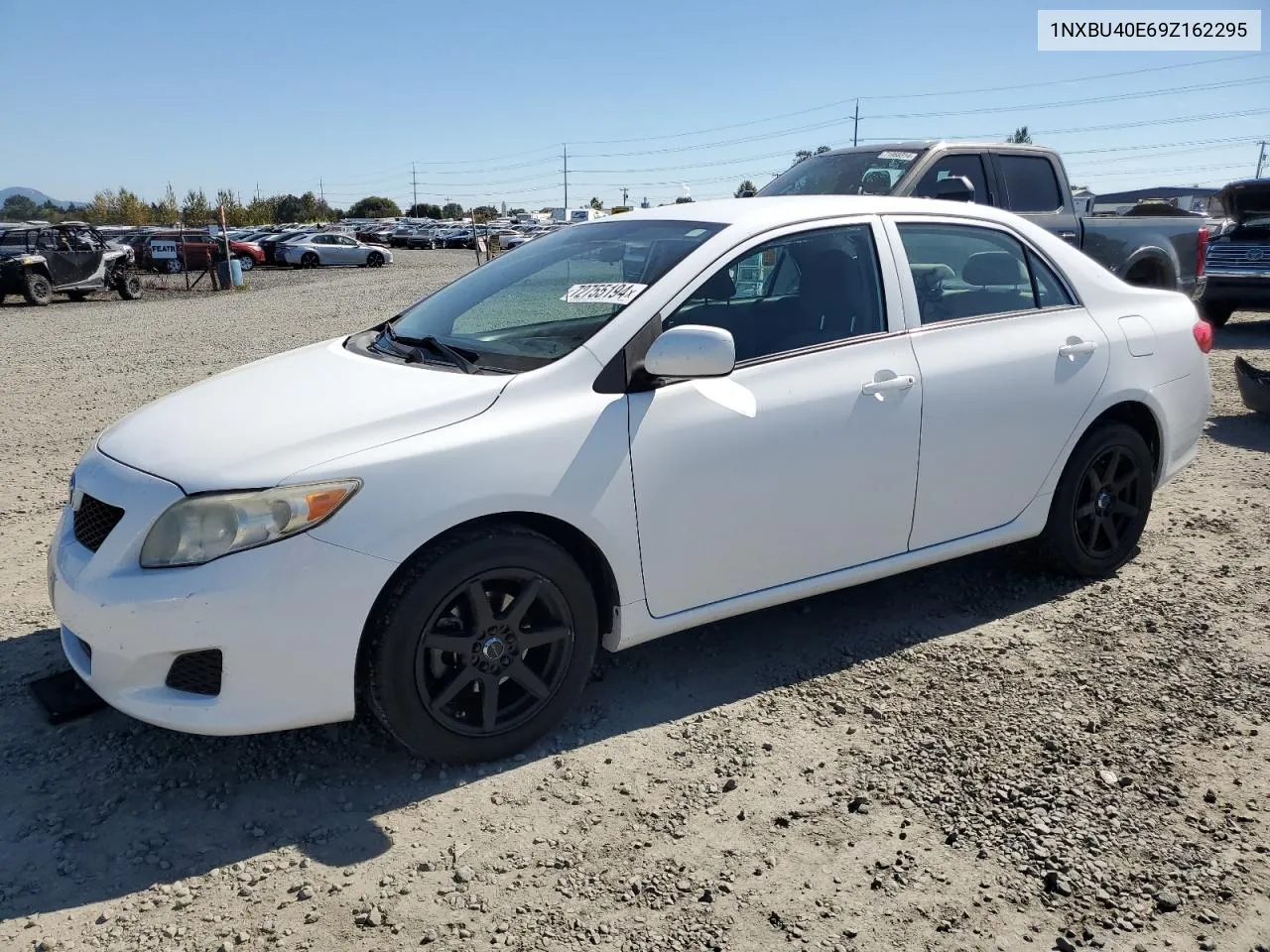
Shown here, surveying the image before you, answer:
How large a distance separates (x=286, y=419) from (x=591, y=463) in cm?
94

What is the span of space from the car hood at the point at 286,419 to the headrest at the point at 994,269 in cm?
221

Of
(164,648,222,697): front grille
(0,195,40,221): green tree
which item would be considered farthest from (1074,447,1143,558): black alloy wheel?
(0,195,40,221): green tree

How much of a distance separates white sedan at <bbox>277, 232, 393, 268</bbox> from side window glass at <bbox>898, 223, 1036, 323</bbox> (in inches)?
1445

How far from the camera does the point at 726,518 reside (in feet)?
11.1

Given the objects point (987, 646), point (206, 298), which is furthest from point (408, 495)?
point (206, 298)

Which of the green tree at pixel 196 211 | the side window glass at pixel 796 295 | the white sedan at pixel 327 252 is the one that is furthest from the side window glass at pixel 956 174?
the green tree at pixel 196 211

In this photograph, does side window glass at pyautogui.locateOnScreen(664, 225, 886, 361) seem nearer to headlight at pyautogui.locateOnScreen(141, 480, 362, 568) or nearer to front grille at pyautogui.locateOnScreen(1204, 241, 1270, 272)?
headlight at pyautogui.locateOnScreen(141, 480, 362, 568)

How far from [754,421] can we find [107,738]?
238 cm

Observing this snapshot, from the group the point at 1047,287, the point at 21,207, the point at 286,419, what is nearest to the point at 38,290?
the point at 286,419

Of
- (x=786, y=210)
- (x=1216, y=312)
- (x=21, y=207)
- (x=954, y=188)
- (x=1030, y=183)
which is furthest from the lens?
(x=21, y=207)

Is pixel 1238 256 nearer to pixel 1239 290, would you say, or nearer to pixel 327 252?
pixel 1239 290

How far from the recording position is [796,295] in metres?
3.74

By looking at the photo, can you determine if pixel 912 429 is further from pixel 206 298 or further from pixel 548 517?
pixel 206 298

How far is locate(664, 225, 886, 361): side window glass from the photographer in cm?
352
